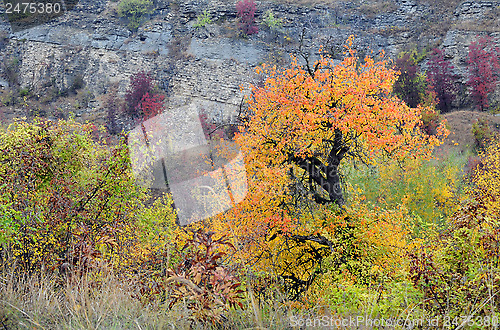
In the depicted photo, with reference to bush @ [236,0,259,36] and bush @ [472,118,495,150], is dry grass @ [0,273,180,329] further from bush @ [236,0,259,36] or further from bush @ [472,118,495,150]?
bush @ [236,0,259,36]

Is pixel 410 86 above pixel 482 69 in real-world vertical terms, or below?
below

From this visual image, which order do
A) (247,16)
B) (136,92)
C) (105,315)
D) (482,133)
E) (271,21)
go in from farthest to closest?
1. (271,21)
2. (247,16)
3. (136,92)
4. (482,133)
5. (105,315)

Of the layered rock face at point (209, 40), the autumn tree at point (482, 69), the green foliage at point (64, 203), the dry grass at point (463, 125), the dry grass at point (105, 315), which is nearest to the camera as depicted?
the dry grass at point (105, 315)

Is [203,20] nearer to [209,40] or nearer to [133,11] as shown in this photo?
[209,40]

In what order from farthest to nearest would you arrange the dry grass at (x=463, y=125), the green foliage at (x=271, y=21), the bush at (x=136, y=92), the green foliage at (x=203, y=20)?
the green foliage at (x=271, y=21), the green foliage at (x=203, y=20), the bush at (x=136, y=92), the dry grass at (x=463, y=125)

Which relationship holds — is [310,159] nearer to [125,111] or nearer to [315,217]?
[315,217]

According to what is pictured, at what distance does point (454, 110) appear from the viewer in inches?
1128

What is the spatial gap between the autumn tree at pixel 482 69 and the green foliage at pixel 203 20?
2629 cm

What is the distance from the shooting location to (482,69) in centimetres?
2795

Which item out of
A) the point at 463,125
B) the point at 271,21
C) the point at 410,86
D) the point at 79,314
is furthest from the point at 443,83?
the point at 79,314

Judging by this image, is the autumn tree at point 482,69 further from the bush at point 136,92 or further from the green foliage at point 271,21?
the bush at point 136,92

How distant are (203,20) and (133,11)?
8.19m

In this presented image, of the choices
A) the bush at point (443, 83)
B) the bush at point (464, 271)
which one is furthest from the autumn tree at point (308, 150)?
the bush at point (443, 83)

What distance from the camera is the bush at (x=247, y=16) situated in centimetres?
3662
